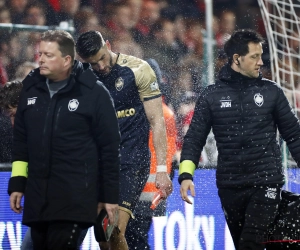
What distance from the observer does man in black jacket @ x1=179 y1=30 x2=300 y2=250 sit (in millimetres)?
5547

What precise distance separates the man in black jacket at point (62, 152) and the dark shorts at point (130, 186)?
0.99 meters

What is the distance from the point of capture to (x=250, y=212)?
217 inches

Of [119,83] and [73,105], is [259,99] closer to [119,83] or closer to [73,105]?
[119,83]

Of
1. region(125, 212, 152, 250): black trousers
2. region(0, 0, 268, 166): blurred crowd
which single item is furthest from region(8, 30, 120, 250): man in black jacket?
region(0, 0, 268, 166): blurred crowd

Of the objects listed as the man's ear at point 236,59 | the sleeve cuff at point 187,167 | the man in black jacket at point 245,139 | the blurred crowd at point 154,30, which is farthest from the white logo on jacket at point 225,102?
the blurred crowd at point 154,30

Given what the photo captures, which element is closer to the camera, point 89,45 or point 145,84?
point 89,45

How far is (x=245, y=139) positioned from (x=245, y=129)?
0.21ft

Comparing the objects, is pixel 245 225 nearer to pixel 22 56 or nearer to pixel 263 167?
pixel 263 167

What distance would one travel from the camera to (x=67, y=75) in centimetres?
500

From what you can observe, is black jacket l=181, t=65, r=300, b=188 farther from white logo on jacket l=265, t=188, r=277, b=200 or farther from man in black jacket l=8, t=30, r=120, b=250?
man in black jacket l=8, t=30, r=120, b=250

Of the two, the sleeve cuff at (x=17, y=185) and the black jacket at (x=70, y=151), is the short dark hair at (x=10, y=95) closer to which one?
the black jacket at (x=70, y=151)

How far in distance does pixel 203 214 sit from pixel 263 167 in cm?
182

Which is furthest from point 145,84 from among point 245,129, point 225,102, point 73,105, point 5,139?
point 5,139

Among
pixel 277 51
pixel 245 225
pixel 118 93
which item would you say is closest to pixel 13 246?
pixel 118 93
